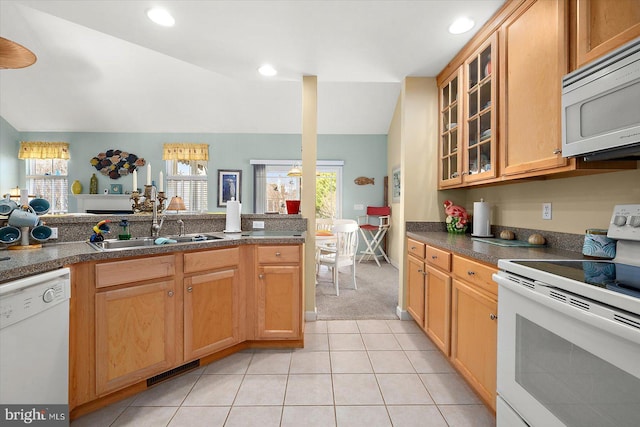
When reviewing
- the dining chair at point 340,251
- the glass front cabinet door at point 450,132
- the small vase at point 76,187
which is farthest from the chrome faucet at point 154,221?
the small vase at point 76,187

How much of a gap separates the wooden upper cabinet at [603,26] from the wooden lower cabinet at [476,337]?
116 cm

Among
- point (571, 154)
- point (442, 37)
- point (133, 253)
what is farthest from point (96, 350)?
point (442, 37)

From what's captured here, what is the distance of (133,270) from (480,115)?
2.46 metres

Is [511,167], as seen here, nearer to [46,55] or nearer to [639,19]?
[639,19]

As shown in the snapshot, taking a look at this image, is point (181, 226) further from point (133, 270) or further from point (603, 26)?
point (603, 26)

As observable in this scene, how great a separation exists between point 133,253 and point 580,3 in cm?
251

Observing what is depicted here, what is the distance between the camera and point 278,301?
213 cm

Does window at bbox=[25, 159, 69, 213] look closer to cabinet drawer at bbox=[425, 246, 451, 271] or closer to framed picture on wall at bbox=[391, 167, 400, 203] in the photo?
framed picture on wall at bbox=[391, 167, 400, 203]

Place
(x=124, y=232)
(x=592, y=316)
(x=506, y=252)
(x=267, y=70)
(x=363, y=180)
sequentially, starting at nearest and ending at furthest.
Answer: (x=592, y=316), (x=506, y=252), (x=124, y=232), (x=267, y=70), (x=363, y=180)

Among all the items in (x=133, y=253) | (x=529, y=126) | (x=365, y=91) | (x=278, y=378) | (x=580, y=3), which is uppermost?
(x=365, y=91)

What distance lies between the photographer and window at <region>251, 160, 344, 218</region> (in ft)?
19.7

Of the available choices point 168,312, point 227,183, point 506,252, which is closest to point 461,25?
point 506,252

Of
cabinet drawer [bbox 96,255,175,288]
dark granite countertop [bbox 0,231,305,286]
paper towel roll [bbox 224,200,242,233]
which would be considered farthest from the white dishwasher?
paper towel roll [bbox 224,200,242,233]

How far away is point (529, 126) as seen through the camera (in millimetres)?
1586
